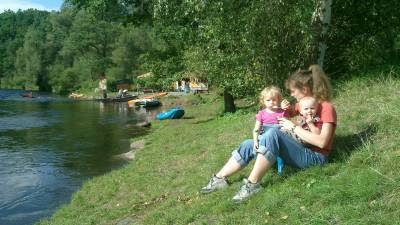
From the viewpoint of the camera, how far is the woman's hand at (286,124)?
21.0ft

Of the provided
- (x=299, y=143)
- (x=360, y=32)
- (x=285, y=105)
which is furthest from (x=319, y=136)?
(x=360, y=32)

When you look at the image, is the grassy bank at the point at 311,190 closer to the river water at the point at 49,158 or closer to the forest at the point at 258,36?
the forest at the point at 258,36

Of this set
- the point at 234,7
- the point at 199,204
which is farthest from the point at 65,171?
the point at 199,204

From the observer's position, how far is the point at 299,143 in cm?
642

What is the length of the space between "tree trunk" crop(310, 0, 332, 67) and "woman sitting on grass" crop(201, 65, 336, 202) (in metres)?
6.17

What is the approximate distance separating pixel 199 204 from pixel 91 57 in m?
89.2

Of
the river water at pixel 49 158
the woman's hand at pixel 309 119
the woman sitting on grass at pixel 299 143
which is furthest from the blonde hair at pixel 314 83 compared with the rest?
the river water at pixel 49 158

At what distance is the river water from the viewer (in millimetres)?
13820

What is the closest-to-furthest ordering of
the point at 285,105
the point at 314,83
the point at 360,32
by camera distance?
the point at 314,83 < the point at 285,105 < the point at 360,32

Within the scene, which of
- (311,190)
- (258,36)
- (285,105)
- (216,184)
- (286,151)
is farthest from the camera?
(258,36)

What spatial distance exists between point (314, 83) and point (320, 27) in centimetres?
673

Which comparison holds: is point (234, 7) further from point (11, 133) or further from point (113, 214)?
point (11, 133)

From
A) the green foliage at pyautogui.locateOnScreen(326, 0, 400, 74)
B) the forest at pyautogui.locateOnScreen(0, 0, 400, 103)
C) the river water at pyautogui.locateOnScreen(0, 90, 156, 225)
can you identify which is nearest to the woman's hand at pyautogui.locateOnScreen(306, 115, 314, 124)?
the forest at pyautogui.locateOnScreen(0, 0, 400, 103)

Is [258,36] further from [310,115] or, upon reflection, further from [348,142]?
[310,115]
